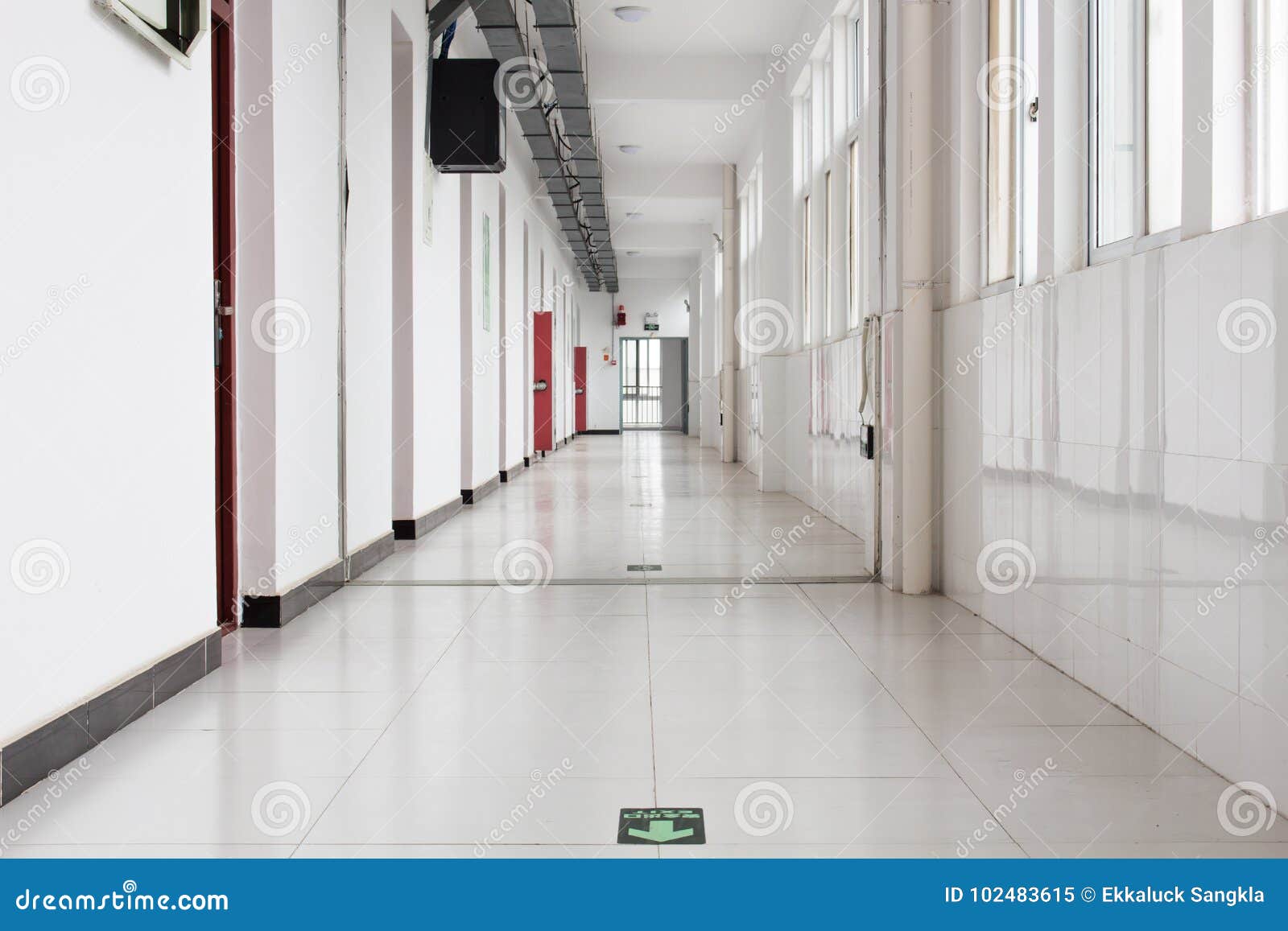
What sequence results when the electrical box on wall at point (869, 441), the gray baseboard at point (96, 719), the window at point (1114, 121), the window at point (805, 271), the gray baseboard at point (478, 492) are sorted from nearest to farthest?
Result: the gray baseboard at point (96, 719) → the window at point (1114, 121) → the electrical box on wall at point (869, 441) → the gray baseboard at point (478, 492) → the window at point (805, 271)

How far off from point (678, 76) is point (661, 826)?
30.3 feet

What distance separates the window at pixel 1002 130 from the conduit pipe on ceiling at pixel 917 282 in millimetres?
436

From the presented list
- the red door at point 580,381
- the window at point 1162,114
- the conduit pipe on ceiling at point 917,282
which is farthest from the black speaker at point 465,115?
the red door at point 580,381

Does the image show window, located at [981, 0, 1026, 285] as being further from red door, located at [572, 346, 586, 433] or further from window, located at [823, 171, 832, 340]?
red door, located at [572, 346, 586, 433]

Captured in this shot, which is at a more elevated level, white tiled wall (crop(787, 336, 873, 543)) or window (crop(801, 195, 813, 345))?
window (crop(801, 195, 813, 345))

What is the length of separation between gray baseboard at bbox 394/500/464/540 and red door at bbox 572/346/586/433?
1597 centimetres

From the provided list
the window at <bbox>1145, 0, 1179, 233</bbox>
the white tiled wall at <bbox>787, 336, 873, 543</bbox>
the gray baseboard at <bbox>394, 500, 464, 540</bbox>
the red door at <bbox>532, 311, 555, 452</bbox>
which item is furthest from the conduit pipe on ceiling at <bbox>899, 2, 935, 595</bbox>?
the red door at <bbox>532, 311, 555, 452</bbox>

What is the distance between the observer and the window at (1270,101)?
7.83ft

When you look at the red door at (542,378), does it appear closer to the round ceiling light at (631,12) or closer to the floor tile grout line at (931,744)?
the round ceiling light at (631,12)

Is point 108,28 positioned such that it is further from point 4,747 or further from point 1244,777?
point 1244,777

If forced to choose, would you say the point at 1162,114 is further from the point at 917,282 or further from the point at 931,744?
the point at 917,282

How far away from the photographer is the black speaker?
23.2 ft

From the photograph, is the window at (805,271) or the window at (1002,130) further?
the window at (805,271)

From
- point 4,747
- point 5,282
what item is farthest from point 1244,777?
point 5,282
